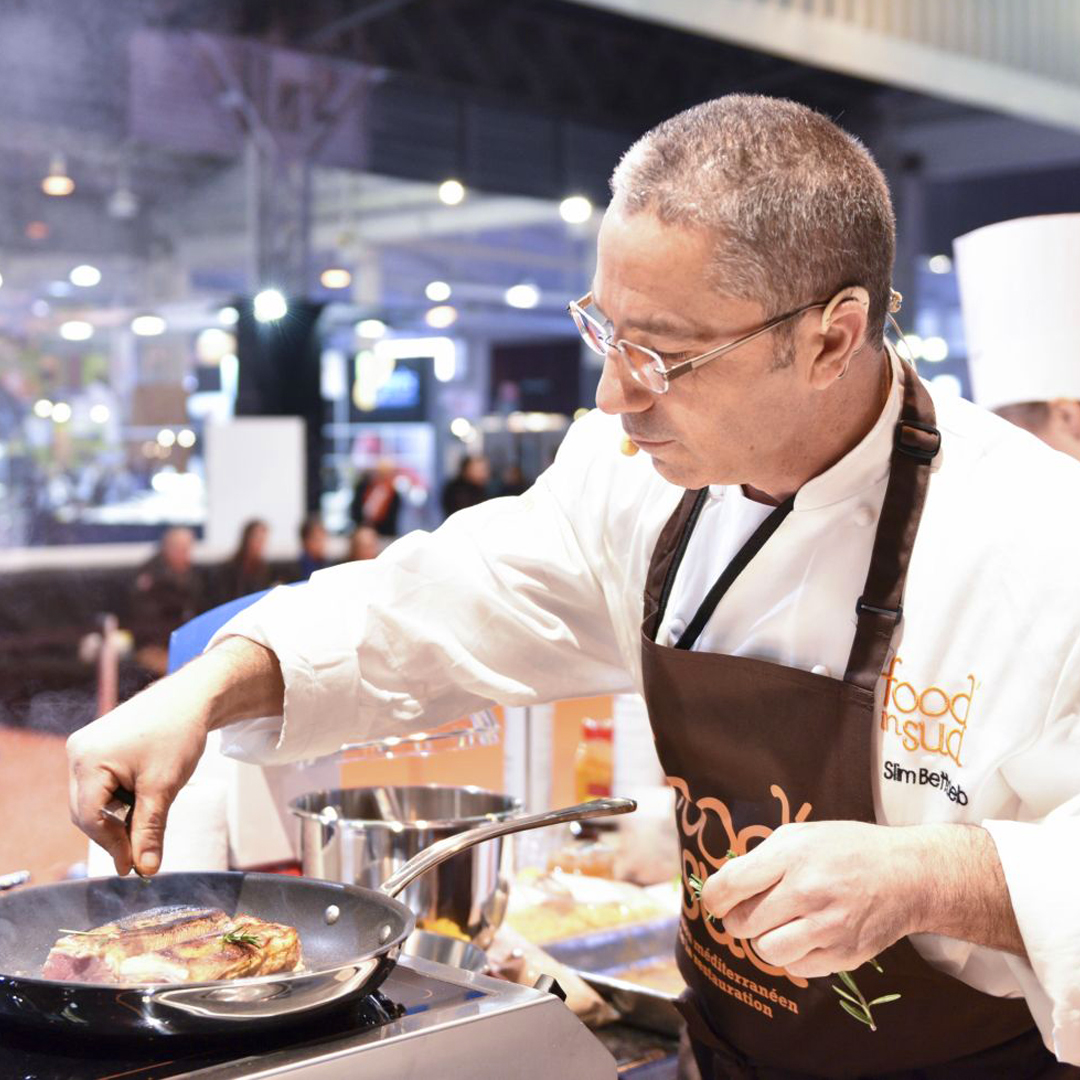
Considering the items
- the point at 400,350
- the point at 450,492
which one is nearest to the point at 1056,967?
the point at 450,492

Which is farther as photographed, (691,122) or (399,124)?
(399,124)

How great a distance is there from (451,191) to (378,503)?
2.08 metres

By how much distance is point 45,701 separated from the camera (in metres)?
1.39

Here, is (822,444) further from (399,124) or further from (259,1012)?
(399,124)

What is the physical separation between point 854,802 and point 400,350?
1228cm

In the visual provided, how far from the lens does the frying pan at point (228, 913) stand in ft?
2.86

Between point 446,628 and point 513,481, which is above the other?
point 446,628

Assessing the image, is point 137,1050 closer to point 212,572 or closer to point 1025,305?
point 1025,305

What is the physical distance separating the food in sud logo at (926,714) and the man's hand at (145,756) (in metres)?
0.55

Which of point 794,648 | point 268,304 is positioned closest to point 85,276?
point 268,304

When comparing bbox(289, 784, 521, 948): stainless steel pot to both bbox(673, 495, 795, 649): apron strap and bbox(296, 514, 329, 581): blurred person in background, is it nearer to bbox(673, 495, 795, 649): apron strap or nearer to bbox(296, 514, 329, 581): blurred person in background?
bbox(673, 495, 795, 649): apron strap

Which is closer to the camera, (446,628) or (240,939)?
(240,939)

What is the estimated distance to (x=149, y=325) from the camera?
9359 millimetres

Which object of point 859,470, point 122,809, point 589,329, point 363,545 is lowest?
point 363,545
